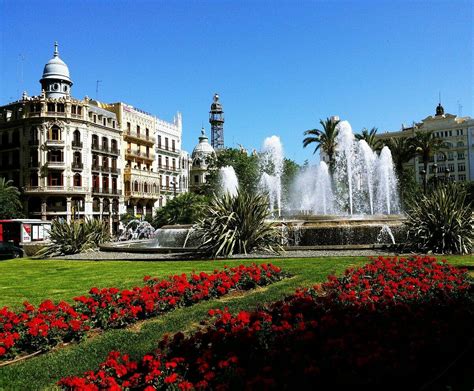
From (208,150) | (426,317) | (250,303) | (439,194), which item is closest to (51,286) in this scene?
(250,303)

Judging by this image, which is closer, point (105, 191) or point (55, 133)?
point (55, 133)

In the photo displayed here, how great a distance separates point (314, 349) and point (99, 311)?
381cm

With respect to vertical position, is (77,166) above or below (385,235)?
above

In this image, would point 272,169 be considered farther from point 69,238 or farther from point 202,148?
point 202,148

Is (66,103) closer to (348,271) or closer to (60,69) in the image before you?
(60,69)

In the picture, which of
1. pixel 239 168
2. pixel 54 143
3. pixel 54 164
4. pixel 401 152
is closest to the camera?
pixel 401 152

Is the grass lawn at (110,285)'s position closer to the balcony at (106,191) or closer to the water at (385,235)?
the water at (385,235)

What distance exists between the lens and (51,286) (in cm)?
1192

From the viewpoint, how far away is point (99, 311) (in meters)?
7.57

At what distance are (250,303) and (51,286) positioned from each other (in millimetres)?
5976

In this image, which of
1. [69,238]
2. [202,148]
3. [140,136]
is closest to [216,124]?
[202,148]

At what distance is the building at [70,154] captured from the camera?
182ft

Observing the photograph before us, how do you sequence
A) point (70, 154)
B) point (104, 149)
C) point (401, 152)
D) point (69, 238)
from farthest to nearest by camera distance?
point (104, 149), point (70, 154), point (401, 152), point (69, 238)

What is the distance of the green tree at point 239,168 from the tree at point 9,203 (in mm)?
21803
